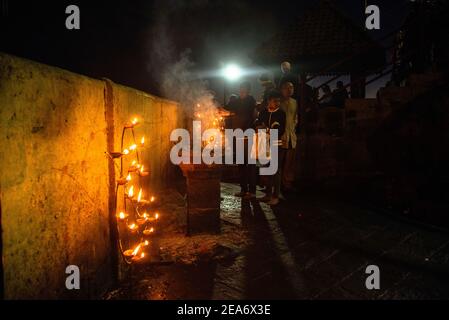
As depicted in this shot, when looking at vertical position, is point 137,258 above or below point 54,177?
below

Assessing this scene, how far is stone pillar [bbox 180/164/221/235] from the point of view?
500 cm

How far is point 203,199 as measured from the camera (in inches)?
199

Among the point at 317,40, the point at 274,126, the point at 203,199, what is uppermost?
the point at 317,40

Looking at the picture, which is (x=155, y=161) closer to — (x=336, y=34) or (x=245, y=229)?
(x=245, y=229)

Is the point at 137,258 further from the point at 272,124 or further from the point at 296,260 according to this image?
→ the point at 272,124

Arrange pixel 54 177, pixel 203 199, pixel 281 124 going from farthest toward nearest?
1. pixel 281 124
2. pixel 203 199
3. pixel 54 177

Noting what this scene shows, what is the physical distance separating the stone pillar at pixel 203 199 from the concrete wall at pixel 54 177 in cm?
171

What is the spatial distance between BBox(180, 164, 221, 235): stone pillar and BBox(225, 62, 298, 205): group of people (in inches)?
81.2

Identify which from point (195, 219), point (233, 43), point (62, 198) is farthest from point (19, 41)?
point (233, 43)

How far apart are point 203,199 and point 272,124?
8.59 feet

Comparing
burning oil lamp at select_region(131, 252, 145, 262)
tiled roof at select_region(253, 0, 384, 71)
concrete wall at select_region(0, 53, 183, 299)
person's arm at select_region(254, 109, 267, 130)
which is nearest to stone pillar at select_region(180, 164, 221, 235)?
burning oil lamp at select_region(131, 252, 145, 262)

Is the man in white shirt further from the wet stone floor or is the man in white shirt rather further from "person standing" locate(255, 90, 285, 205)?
the wet stone floor

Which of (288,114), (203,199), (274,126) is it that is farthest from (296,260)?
(288,114)

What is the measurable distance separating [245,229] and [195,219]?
906 mm
